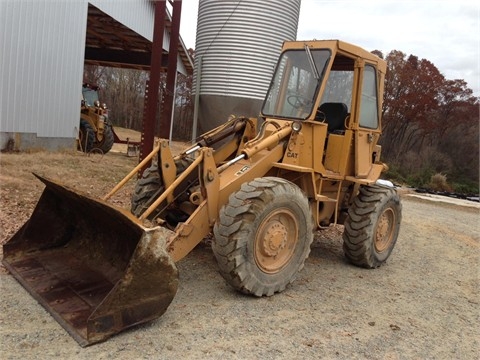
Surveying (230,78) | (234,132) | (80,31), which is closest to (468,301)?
(234,132)

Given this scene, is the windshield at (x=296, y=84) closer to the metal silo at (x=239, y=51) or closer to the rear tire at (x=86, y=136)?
the metal silo at (x=239, y=51)

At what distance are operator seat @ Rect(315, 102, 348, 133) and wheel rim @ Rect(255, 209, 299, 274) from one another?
5.70ft

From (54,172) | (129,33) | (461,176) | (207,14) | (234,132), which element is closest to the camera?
(234,132)

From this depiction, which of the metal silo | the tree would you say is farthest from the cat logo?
the tree

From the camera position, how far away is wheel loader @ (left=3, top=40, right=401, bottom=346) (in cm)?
343

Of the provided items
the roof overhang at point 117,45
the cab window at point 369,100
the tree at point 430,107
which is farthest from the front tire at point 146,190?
the tree at point 430,107

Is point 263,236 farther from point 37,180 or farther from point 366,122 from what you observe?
point 37,180

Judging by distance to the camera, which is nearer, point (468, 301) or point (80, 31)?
point (468, 301)

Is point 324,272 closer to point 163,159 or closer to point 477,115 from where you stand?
point 163,159

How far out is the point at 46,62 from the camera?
39.1 ft

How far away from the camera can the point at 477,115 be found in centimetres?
3219

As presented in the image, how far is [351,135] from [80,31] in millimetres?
10027

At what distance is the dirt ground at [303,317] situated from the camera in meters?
3.24

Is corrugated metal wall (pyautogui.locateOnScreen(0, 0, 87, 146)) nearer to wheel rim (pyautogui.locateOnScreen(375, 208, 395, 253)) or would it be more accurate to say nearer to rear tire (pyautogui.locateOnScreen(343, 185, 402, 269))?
rear tire (pyautogui.locateOnScreen(343, 185, 402, 269))
